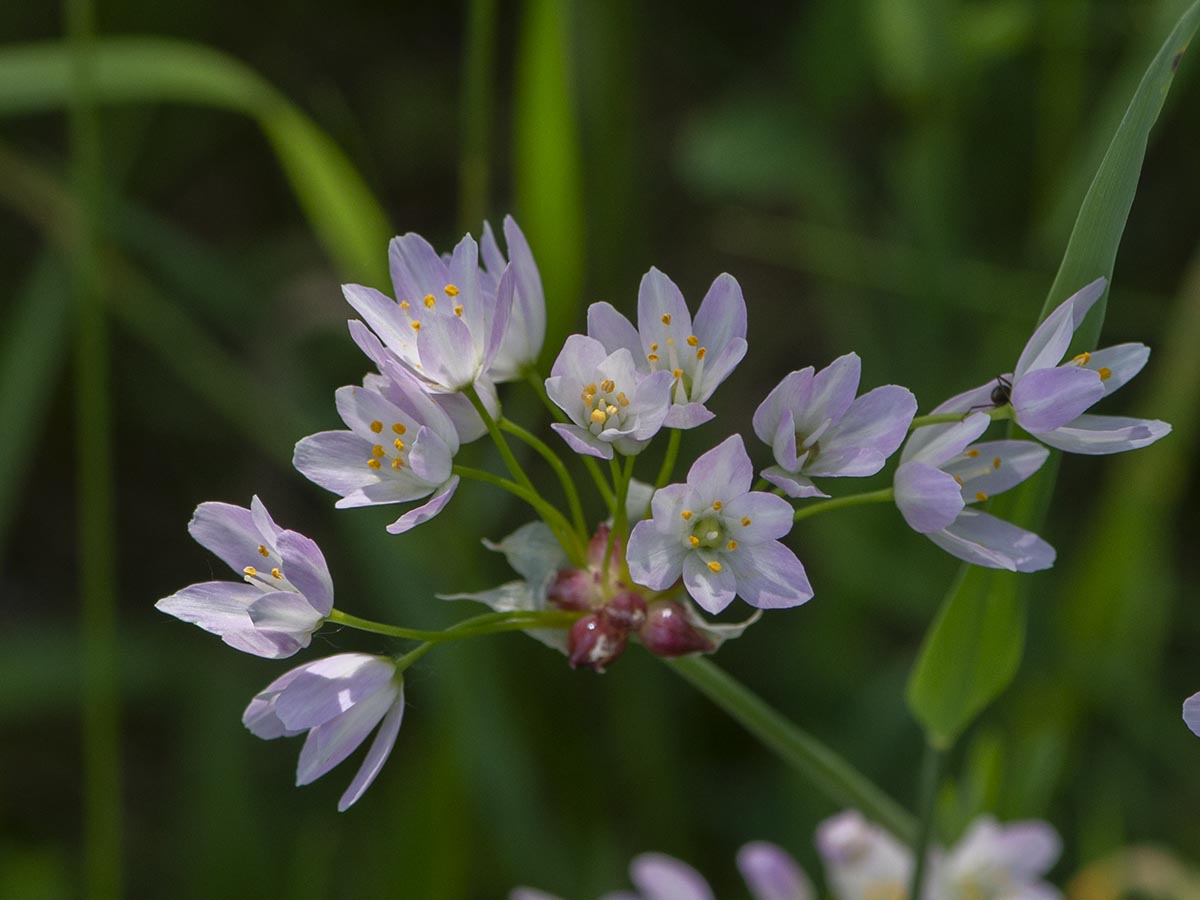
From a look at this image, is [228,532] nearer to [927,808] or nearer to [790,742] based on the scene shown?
[790,742]

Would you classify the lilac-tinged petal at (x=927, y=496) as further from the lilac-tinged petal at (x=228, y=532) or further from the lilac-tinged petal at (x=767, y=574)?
the lilac-tinged petal at (x=228, y=532)

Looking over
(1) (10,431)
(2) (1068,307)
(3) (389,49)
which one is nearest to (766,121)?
(3) (389,49)

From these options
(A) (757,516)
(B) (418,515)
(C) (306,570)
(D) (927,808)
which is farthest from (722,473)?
(D) (927,808)

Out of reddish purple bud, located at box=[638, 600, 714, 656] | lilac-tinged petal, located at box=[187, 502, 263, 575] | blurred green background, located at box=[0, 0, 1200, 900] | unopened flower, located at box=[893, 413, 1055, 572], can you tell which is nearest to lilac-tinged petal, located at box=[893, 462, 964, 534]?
unopened flower, located at box=[893, 413, 1055, 572]

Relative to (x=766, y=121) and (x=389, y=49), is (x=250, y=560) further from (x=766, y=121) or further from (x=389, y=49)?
(x=389, y=49)

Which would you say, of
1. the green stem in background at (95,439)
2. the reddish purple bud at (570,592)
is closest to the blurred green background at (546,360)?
the green stem in background at (95,439)

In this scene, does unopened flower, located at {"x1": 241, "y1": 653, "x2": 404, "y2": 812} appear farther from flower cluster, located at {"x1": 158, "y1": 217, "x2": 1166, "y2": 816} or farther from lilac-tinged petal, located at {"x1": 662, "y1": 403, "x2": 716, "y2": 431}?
lilac-tinged petal, located at {"x1": 662, "y1": 403, "x2": 716, "y2": 431}
